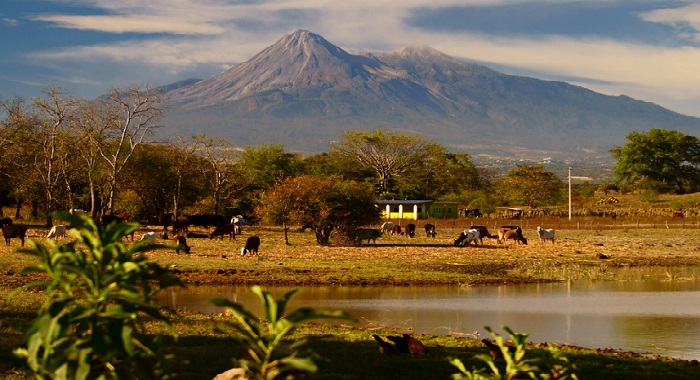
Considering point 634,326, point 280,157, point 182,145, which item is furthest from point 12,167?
point 634,326

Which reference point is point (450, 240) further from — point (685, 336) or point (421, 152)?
point (421, 152)

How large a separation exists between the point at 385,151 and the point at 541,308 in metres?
89.1

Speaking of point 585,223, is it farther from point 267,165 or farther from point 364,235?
point 267,165

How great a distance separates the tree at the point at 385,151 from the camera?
10750 cm

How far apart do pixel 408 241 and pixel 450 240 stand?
2.79 m

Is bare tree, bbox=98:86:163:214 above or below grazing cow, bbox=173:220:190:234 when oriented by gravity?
above

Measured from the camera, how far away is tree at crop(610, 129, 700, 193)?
343 feet

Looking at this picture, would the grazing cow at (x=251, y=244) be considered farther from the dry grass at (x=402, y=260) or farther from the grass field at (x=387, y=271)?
the grass field at (x=387, y=271)

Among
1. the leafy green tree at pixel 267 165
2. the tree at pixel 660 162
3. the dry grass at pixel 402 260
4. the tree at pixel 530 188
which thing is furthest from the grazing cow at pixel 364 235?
the tree at pixel 660 162

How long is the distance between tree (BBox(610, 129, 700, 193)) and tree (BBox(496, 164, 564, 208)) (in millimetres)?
12353

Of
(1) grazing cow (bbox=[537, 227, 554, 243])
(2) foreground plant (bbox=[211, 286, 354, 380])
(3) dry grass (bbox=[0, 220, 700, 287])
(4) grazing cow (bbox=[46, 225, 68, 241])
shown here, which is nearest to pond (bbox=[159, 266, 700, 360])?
(3) dry grass (bbox=[0, 220, 700, 287])

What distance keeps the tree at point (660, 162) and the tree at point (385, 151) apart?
2546cm

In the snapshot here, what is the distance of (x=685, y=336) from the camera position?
1642cm

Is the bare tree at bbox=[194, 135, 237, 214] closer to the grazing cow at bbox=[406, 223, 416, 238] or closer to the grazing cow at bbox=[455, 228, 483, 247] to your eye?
the grazing cow at bbox=[406, 223, 416, 238]
